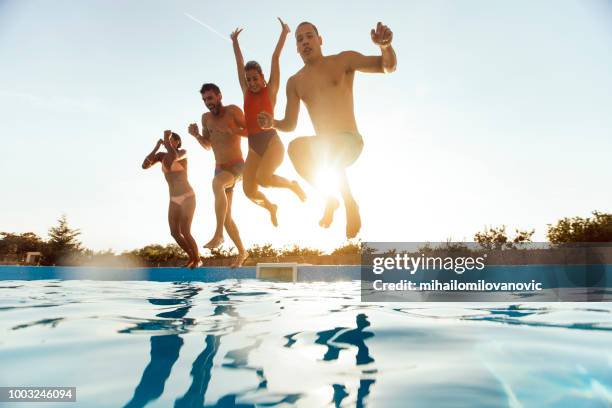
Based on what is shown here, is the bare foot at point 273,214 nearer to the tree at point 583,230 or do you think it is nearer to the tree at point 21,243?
the tree at point 583,230

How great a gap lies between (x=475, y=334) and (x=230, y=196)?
505 centimetres

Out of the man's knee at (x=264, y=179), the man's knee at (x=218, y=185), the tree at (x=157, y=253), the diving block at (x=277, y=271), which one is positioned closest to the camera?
the man's knee at (x=264, y=179)

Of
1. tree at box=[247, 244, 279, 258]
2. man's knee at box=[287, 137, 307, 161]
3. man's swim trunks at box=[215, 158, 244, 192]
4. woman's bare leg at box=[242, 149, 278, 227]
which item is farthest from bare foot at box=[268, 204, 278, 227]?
tree at box=[247, 244, 279, 258]

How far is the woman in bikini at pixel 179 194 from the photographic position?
7.86m

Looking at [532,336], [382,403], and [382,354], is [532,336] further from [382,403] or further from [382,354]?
[382,403]

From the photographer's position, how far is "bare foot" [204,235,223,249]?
20.7ft

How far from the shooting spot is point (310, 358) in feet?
6.98

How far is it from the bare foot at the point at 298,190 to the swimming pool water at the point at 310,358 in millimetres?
2057

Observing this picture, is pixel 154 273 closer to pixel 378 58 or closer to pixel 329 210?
pixel 329 210

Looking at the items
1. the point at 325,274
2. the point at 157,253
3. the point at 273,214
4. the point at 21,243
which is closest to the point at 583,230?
the point at 325,274

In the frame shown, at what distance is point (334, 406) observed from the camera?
150 cm

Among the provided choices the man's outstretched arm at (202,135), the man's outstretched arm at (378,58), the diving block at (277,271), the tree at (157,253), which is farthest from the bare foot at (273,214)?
the tree at (157,253)

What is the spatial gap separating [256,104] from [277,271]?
6.57 metres

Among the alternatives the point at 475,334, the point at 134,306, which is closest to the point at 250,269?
the point at 134,306
